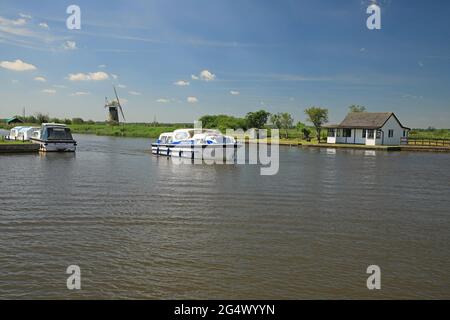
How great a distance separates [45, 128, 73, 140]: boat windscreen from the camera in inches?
1492

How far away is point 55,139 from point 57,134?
1033 mm

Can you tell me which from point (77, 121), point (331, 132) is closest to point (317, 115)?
point (331, 132)

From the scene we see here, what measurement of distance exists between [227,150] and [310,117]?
127 feet

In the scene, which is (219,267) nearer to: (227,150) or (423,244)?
(423,244)

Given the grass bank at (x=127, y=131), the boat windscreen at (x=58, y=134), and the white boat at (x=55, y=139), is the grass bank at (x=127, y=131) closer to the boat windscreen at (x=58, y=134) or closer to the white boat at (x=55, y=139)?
the boat windscreen at (x=58, y=134)

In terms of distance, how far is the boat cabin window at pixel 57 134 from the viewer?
1490 inches

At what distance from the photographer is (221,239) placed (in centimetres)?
1037

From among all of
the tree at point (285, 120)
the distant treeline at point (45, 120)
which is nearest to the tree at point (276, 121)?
the tree at point (285, 120)

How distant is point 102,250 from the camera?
30.5ft

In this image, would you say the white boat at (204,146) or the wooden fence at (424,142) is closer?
the white boat at (204,146)

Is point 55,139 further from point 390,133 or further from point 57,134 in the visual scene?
point 390,133

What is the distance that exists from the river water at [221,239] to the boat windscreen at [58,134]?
770 inches

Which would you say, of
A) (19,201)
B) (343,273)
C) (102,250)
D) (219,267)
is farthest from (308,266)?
(19,201)

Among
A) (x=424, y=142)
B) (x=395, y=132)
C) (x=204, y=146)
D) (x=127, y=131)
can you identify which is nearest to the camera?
(x=204, y=146)
